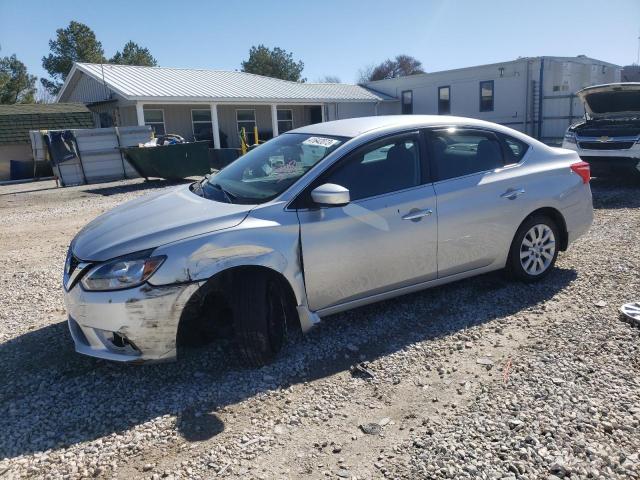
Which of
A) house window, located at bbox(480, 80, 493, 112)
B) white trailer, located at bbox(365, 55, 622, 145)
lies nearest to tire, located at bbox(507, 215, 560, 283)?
white trailer, located at bbox(365, 55, 622, 145)

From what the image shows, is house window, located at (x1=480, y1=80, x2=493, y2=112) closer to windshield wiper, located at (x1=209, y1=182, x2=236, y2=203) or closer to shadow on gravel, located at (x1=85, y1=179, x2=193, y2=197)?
shadow on gravel, located at (x1=85, y1=179, x2=193, y2=197)

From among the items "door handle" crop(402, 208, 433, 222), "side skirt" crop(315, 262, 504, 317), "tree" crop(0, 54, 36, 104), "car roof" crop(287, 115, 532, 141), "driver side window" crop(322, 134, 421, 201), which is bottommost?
"side skirt" crop(315, 262, 504, 317)

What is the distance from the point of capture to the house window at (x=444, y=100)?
2644 cm

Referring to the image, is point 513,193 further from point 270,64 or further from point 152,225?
point 270,64

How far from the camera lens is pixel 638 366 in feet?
11.0

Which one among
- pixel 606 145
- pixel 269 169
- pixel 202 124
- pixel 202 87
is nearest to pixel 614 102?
pixel 606 145

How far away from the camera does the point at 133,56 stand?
47094mm

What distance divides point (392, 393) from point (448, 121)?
2.49m

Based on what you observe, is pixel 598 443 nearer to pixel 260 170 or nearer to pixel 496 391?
pixel 496 391

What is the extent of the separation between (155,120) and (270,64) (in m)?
31.7

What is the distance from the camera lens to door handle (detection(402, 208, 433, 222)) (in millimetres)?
3934

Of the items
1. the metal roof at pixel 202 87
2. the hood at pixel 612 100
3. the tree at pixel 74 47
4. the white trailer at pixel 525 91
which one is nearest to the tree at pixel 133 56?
the tree at pixel 74 47

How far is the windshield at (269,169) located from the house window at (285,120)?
23.9 meters

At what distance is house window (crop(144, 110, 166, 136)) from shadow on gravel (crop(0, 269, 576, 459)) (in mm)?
20169
